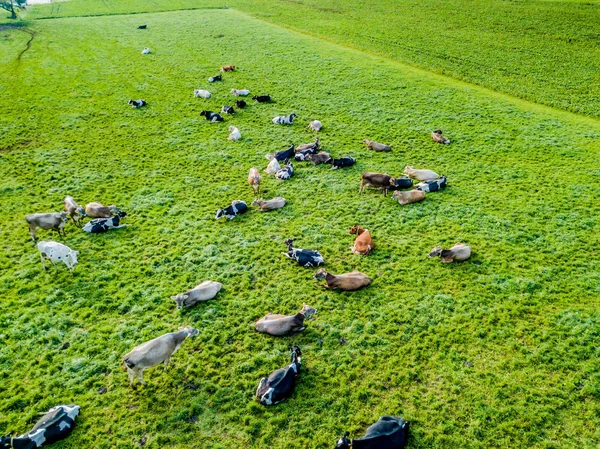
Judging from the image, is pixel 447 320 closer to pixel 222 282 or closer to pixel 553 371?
pixel 553 371

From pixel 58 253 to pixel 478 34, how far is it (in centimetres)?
3736

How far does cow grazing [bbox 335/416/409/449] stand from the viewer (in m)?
7.42

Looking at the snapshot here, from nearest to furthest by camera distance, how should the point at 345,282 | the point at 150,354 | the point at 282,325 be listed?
the point at 150,354 → the point at 282,325 → the point at 345,282

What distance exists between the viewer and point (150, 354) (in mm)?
8805

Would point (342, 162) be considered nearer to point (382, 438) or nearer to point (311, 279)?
point (311, 279)

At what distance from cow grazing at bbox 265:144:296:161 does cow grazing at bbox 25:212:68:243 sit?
8.28m

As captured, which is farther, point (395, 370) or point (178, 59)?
point (178, 59)

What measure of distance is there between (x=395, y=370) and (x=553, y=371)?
344 centimetres

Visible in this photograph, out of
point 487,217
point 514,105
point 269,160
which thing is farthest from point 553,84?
point 269,160

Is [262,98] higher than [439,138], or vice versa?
[262,98]

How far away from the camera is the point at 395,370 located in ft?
30.0

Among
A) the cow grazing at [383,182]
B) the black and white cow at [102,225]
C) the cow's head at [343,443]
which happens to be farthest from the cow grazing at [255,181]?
the cow's head at [343,443]

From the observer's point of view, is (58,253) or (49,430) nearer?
(49,430)

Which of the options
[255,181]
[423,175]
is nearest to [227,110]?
[255,181]
